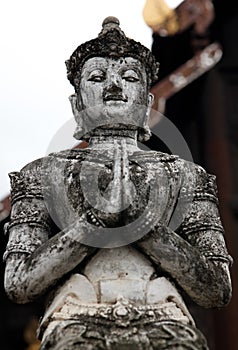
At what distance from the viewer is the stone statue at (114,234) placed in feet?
10.3

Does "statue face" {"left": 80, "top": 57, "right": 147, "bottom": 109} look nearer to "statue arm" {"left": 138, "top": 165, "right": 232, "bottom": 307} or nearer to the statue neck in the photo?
the statue neck

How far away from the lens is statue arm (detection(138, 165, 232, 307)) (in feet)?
11.0

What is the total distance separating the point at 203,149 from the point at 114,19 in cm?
566

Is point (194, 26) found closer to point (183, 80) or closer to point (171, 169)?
point (183, 80)

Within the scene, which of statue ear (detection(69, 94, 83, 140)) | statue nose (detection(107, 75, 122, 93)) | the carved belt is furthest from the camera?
statue ear (detection(69, 94, 83, 140))

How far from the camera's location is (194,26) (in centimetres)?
942

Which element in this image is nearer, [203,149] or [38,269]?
[38,269]

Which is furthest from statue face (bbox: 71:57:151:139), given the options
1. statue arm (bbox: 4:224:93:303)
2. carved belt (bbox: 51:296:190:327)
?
carved belt (bbox: 51:296:190:327)

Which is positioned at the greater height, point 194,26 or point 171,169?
point 194,26

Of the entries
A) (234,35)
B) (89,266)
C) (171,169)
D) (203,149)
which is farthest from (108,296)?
(234,35)

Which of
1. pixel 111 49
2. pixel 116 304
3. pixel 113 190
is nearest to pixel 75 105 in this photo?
pixel 111 49

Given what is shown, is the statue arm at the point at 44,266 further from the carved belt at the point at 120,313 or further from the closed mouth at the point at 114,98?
the closed mouth at the point at 114,98

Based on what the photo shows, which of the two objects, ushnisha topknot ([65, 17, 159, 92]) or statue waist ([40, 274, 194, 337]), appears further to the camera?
ushnisha topknot ([65, 17, 159, 92])

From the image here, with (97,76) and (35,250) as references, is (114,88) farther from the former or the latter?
(35,250)
